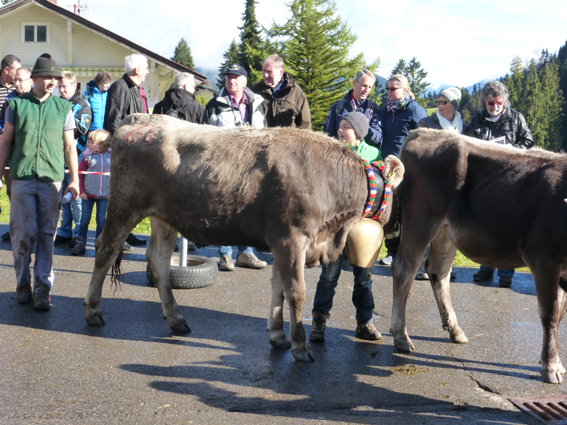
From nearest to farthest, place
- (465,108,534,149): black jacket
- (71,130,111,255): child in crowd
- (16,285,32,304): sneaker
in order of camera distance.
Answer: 1. (16,285,32,304): sneaker
2. (465,108,534,149): black jacket
3. (71,130,111,255): child in crowd

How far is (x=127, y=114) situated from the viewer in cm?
806

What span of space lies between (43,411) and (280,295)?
2186mm

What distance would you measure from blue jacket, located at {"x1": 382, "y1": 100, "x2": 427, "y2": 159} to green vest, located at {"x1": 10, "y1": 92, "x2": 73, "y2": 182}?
157 inches

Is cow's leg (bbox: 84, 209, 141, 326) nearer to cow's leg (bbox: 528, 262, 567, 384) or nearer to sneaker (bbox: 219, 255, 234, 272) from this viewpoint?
sneaker (bbox: 219, 255, 234, 272)

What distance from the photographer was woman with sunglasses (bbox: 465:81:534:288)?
7.11 meters

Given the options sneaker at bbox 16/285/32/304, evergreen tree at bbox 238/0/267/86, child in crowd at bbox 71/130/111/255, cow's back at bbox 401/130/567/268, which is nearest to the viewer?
cow's back at bbox 401/130/567/268

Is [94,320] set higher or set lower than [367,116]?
lower

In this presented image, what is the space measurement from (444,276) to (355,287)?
0.89 metres

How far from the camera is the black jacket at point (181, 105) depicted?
25.6ft

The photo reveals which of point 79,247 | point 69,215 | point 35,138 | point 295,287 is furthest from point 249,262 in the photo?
point 35,138

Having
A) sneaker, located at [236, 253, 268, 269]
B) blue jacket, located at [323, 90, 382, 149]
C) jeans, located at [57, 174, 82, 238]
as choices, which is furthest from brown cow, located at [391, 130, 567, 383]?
jeans, located at [57, 174, 82, 238]

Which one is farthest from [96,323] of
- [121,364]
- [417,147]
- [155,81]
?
[155,81]

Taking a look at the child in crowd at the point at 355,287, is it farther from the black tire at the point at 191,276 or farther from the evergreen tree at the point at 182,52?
the evergreen tree at the point at 182,52

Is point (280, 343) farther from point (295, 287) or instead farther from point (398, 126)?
point (398, 126)
